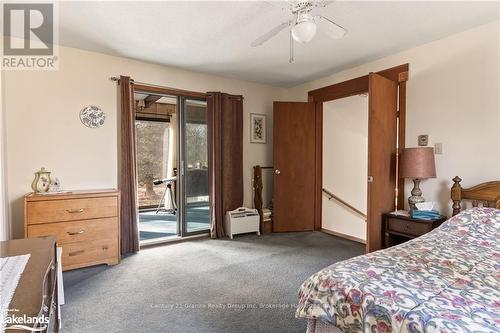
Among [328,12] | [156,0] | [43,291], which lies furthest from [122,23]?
[43,291]

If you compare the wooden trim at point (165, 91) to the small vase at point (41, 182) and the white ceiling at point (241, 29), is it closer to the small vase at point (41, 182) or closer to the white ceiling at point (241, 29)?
the white ceiling at point (241, 29)

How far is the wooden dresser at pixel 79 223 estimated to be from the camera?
2627 millimetres

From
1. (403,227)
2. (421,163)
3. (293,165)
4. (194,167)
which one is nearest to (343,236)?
(293,165)

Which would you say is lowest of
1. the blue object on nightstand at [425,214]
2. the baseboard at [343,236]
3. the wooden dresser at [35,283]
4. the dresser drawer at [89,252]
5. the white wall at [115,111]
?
the baseboard at [343,236]

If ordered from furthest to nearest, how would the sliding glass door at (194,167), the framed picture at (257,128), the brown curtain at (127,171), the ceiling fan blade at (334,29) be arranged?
the framed picture at (257,128), the sliding glass door at (194,167), the brown curtain at (127,171), the ceiling fan blade at (334,29)

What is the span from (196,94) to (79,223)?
228 cm

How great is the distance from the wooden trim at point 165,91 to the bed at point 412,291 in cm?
323

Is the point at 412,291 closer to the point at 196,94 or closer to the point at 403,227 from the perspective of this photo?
the point at 403,227

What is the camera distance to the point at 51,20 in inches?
98.8

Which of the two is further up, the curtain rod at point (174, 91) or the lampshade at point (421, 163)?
the curtain rod at point (174, 91)

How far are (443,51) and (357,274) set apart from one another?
9.17 ft

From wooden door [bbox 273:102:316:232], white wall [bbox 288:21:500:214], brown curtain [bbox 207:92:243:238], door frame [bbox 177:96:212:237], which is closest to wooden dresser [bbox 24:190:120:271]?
door frame [bbox 177:96:212:237]

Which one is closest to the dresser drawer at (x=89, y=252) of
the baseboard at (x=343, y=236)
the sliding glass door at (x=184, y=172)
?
the sliding glass door at (x=184, y=172)

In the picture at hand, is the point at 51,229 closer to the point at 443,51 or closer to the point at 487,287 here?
the point at 487,287
